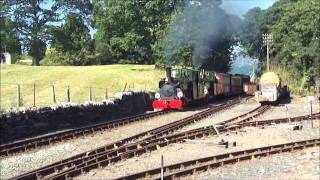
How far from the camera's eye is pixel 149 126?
27.7m

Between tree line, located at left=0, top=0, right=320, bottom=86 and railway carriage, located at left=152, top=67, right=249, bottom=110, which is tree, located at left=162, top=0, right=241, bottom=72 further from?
railway carriage, located at left=152, top=67, right=249, bottom=110

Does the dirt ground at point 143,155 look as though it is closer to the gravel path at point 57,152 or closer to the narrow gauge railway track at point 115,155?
the gravel path at point 57,152

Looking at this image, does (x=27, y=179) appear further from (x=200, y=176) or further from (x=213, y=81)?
(x=213, y=81)

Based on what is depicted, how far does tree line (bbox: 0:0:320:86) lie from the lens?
50.9 meters

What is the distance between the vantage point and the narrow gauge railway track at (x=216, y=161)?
1477cm

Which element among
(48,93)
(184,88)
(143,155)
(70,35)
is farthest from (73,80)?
(143,155)

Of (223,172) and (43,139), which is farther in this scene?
(43,139)

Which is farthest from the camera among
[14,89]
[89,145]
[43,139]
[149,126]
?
[14,89]

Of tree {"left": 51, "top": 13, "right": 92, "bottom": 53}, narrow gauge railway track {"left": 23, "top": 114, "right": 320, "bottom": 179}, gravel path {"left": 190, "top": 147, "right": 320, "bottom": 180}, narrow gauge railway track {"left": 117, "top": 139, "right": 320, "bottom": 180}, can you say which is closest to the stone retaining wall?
narrow gauge railway track {"left": 23, "top": 114, "right": 320, "bottom": 179}

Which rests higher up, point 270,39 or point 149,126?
point 270,39

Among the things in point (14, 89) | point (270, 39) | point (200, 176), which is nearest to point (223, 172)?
point (200, 176)

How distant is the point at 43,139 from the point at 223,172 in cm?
901

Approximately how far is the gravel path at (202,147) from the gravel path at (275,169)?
1805mm

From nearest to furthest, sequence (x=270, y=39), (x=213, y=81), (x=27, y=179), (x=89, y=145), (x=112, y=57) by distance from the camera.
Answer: (x=27, y=179), (x=89, y=145), (x=213, y=81), (x=270, y=39), (x=112, y=57)
